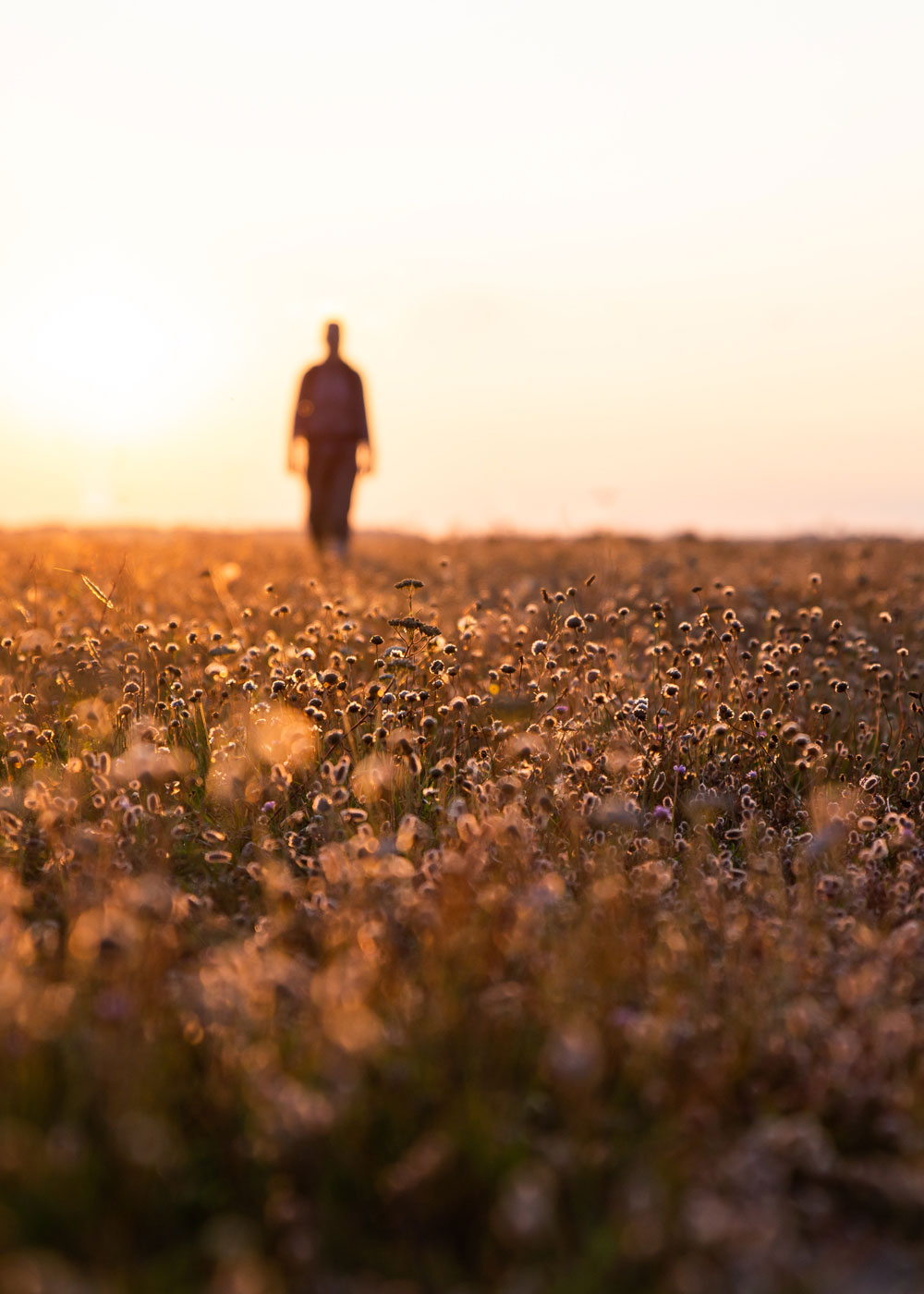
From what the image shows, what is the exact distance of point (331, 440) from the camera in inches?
611

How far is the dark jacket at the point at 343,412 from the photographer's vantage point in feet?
50.3

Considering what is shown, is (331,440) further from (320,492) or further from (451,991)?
(451,991)

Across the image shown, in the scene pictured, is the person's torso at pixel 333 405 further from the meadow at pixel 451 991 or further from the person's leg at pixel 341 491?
the meadow at pixel 451 991

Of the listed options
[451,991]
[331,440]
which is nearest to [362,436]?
[331,440]

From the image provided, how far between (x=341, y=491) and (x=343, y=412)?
1066mm

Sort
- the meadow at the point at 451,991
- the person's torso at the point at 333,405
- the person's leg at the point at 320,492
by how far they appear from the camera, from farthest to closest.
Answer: the person's leg at the point at 320,492
the person's torso at the point at 333,405
the meadow at the point at 451,991

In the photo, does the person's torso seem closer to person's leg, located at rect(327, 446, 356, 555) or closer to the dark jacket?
the dark jacket

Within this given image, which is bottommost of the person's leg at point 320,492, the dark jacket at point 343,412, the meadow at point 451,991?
the meadow at point 451,991

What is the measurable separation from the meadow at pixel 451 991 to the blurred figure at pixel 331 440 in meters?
10.2

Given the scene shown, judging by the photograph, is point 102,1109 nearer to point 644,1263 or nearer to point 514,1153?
point 514,1153

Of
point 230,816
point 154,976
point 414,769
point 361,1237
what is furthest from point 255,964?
point 414,769

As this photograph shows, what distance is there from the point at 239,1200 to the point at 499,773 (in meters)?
2.60

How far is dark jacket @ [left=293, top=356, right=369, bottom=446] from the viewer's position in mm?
15336

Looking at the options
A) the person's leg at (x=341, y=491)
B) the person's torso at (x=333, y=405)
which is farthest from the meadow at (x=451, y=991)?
the person's leg at (x=341, y=491)
